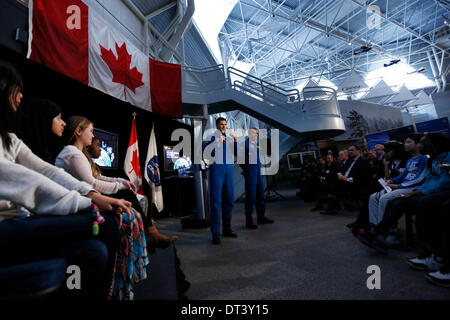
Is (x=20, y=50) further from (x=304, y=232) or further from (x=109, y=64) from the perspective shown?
(x=304, y=232)

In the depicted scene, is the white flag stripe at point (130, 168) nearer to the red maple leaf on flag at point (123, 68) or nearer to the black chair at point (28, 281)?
the red maple leaf on flag at point (123, 68)

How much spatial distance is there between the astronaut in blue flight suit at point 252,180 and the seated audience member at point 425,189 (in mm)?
1539

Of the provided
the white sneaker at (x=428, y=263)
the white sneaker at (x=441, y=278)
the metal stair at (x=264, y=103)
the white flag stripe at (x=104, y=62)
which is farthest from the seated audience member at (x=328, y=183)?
the white flag stripe at (x=104, y=62)

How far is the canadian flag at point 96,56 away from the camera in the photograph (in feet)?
8.77

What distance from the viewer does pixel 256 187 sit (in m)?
3.60

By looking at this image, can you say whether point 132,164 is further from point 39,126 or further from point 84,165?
point 84,165

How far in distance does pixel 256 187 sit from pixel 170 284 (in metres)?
2.53

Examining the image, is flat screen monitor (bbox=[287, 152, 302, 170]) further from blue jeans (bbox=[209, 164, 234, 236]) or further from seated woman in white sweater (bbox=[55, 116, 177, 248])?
seated woman in white sweater (bbox=[55, 116, 177, 248])

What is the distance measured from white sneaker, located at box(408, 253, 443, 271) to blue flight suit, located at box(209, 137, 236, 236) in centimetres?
189

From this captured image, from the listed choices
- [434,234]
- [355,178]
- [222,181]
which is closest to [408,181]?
[434,234]

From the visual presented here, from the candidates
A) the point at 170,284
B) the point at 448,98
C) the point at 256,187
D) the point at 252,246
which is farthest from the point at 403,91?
the point at 170,284

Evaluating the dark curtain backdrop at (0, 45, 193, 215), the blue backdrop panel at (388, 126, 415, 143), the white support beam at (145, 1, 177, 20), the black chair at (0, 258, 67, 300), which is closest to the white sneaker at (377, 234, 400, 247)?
the black chair at (0, 258, 67, 300)

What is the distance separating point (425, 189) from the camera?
6.87 feet
